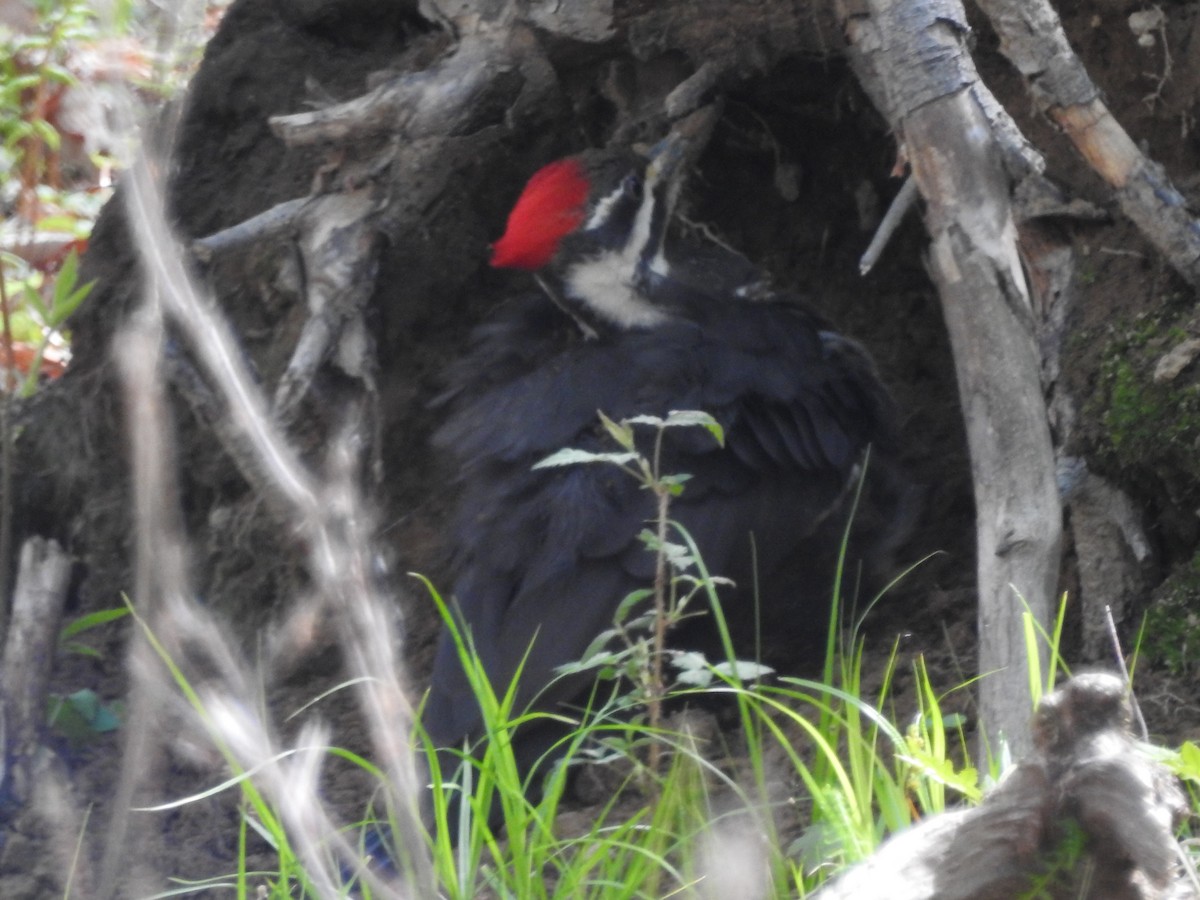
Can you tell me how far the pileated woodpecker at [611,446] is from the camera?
2.65 metres

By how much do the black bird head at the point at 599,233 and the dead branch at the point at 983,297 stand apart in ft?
2.61

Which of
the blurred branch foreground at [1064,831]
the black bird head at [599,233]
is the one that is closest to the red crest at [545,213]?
the black bird head at [599,233]

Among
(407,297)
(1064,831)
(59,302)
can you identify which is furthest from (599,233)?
(1064,831)

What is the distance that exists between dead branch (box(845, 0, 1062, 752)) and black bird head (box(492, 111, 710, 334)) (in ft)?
2.61

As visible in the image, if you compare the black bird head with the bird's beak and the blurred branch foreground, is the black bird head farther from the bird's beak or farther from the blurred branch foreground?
the blurred branch foreground

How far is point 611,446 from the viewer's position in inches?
109

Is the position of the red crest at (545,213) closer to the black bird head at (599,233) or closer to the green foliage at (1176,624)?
the black bird head at (599,233)

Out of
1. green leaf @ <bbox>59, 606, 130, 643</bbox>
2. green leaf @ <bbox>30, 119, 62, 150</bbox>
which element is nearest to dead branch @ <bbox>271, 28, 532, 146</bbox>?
green leaf @ <bbox>30, 119, 62, 150</bbox>

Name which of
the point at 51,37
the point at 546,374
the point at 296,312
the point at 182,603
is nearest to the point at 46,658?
the point at 296,312

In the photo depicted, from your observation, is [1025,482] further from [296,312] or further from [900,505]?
[296,312]

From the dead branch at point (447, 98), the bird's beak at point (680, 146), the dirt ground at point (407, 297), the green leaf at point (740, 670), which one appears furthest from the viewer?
the bird's beak at point (680, 146)

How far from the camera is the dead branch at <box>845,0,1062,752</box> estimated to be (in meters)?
2.13

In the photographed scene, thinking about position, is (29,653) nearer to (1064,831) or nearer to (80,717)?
(80,717)

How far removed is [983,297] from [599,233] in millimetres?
1075
